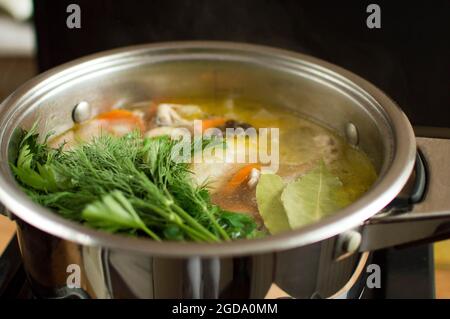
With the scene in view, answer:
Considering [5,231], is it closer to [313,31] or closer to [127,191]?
[127,191]

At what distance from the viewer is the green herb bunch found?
3.14ft

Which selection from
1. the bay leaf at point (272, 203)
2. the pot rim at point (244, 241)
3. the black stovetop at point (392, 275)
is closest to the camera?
the pot rim at point (244, 241)

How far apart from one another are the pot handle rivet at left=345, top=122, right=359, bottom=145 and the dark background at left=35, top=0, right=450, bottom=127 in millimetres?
322

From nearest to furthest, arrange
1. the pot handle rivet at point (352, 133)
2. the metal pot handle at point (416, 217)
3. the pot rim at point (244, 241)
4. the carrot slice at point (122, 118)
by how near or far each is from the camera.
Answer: the pot rim at point (244, 241), the metal pot handle at point (416, 217), the pot handle rivet at point (352, 133), the carrot slice at point (122, 118)

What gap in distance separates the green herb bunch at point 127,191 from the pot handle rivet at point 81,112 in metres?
0.25

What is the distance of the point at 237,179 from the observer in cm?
127

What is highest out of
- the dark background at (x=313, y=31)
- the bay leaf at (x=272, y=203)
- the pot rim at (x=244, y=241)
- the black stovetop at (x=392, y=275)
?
the dark background at (x=313, y=31)

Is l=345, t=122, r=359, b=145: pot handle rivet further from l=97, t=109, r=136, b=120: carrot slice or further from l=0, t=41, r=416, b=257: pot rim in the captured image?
l=97, t=109, r=136, b=120: carrot slice

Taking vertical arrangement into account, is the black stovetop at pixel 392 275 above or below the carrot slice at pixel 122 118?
below

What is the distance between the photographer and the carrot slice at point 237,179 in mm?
1258

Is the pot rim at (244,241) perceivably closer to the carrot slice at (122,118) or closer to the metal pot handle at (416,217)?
the metal pot handle at (416,217)

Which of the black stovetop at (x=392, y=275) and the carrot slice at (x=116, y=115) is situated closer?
the black stovetop at (x=392, y=275)

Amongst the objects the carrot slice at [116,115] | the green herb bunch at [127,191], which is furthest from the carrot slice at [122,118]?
the green herb bunch at [127,191]

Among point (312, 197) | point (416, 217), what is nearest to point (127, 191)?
point (312, 197)
